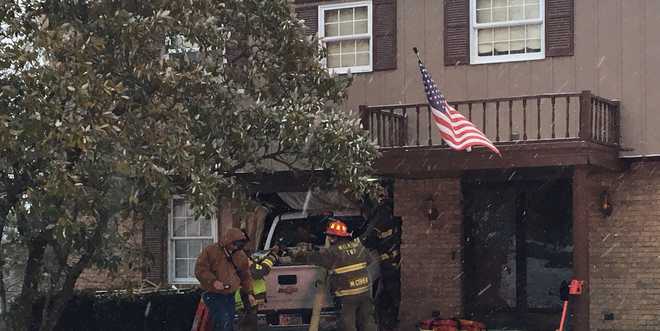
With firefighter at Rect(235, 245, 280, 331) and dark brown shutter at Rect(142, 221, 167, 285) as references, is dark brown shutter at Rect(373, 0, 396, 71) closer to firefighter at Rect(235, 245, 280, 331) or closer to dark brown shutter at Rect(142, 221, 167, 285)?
firefighter at Rect(235, 245, 280, 331)

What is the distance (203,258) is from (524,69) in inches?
221

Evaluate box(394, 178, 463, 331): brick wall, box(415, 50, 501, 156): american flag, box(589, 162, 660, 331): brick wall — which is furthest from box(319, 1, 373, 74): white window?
box(589, 162, 660, 331): brick wall

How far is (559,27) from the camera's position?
15.9 metres

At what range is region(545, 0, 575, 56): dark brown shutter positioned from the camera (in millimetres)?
15867

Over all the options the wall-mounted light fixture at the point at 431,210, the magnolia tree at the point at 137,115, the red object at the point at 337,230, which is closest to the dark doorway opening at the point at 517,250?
the wall-mounted light fixture at the point at 431,210

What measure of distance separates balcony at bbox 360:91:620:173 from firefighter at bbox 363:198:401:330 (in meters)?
1.16

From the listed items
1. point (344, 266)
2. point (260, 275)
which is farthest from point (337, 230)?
point (260, 275)

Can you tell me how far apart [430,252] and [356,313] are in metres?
3.96

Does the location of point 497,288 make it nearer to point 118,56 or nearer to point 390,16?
point 390,16

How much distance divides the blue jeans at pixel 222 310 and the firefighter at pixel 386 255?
3.17 meters

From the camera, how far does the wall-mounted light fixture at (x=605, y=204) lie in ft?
51.9

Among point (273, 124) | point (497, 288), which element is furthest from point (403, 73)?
point (273, 124)

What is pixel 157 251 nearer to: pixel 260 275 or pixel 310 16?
pixel 310 16

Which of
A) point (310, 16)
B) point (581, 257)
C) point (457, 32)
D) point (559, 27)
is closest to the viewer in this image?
point (581, 257)
